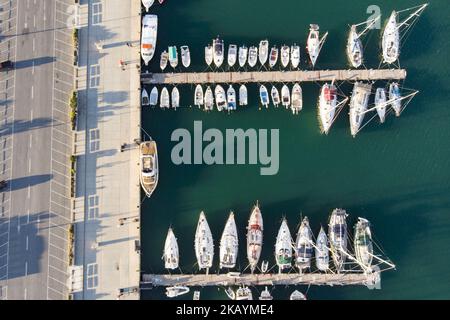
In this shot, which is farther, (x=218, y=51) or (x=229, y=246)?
(x=218, y=51)

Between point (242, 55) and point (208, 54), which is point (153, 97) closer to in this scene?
point (208, 54)

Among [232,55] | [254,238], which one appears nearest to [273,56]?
[232,55]

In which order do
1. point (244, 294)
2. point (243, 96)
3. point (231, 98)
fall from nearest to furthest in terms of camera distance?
point (244, 294), point (231, 98), point (243, 96)

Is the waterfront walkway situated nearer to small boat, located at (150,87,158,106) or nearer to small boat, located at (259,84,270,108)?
small boat, located at (150,87,158,106)

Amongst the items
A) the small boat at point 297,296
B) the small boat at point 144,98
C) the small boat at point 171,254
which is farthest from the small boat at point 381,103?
the small boat at point 171,254
